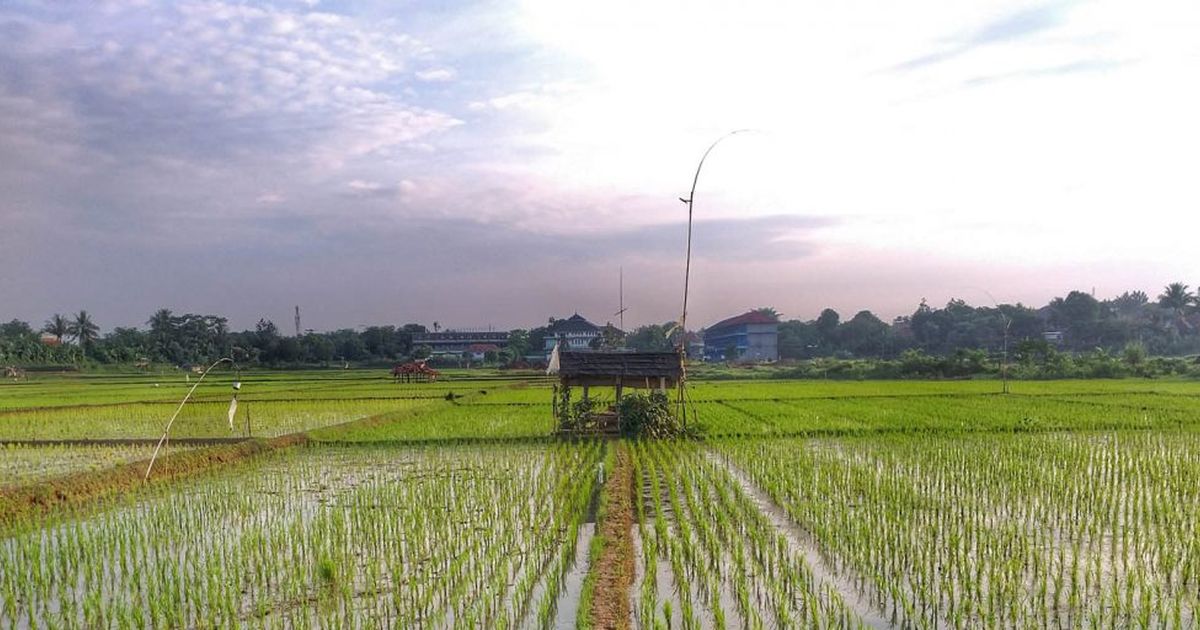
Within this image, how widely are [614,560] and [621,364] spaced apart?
921 centimetres

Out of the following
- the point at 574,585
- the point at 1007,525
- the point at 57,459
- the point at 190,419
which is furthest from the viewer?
the point at 190,419

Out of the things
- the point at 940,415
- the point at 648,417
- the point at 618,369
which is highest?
the point at 618,369

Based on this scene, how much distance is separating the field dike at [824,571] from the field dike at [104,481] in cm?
713

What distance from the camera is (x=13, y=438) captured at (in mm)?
15258

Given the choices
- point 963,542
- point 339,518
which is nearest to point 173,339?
point 339,518

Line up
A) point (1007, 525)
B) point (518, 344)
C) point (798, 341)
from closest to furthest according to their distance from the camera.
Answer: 1. point (1007, 525)
2. point (518, 344)
3. point (798, 341)

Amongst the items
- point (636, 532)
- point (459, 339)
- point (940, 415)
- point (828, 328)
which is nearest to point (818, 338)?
point (828, 328)

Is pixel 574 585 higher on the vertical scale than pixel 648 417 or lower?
lower

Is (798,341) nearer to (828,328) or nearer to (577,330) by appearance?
(828,328)

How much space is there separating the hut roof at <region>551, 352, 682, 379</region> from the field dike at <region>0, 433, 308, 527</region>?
525 cm

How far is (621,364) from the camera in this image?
15203 mm

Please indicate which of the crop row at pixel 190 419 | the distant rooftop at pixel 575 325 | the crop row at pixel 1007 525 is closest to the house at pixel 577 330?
the distant rooftop at pixel 575 325

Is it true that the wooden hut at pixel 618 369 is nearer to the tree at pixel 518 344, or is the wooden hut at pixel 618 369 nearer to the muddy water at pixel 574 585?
the muddy water at pixel 574 585

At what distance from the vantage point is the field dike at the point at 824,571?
16.3 feet
